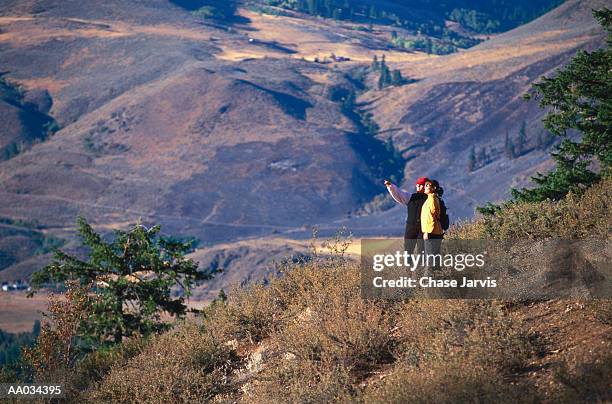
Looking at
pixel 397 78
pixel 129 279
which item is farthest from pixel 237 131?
pixel 129 279

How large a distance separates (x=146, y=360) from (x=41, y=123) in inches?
6795

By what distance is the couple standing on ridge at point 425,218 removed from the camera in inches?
456

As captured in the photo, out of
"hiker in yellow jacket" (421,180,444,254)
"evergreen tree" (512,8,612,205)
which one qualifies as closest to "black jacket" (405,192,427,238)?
"hiker in yellow jacket" (421,180,444,254)

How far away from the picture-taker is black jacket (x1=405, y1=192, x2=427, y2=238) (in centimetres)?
1196

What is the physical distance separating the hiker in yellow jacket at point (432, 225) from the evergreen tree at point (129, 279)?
33.9 feet

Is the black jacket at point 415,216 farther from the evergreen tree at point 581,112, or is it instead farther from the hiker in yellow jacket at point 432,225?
the evergreen tree at point 581,112

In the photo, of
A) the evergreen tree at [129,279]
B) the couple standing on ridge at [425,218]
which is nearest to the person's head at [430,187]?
the couple standing on ridge at [425,218]

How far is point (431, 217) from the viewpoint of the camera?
11.6 m

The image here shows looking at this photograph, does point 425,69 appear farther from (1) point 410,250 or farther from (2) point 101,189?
(1) point 410,250

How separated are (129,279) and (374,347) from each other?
13.0 meters

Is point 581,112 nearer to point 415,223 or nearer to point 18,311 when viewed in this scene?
point 415,223

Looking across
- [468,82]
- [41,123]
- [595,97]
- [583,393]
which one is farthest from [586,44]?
[583,393]

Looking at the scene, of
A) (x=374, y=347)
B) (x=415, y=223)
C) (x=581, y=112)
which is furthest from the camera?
(x=581, y=112)

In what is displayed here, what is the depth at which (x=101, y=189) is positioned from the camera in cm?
14088
